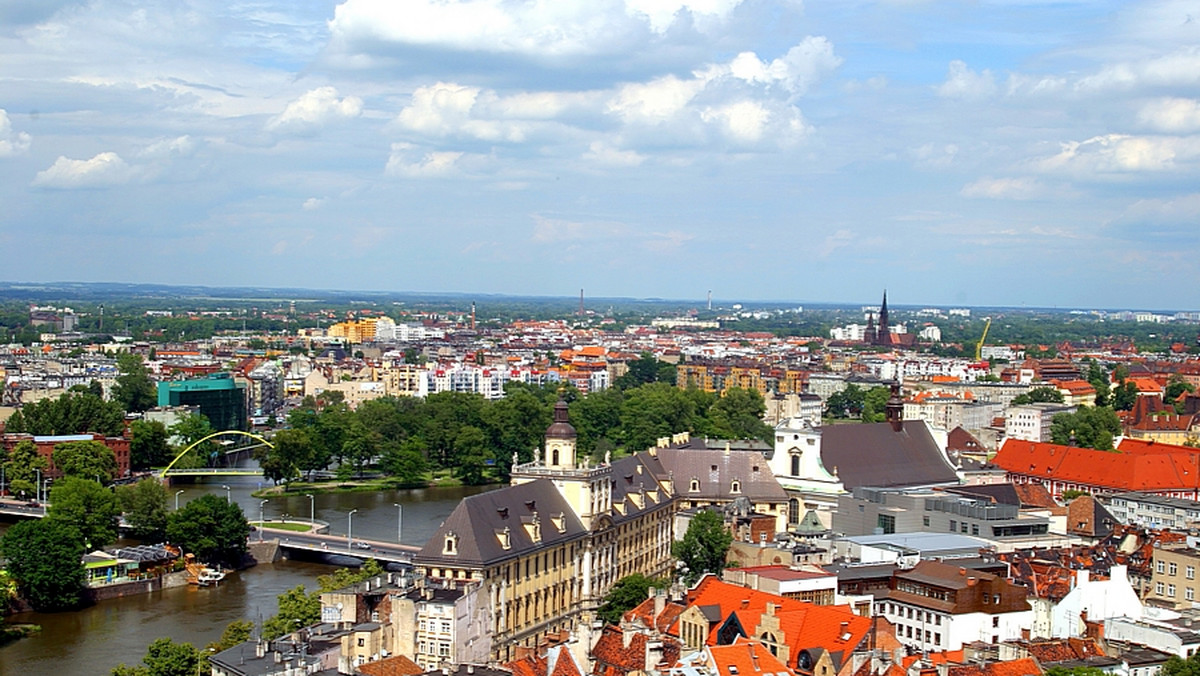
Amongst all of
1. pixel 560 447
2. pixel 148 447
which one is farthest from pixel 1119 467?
pixel 148 447

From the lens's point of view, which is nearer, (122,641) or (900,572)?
(900,572)

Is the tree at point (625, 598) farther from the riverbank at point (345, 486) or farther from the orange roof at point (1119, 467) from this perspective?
the riverbank at point (345, 486)

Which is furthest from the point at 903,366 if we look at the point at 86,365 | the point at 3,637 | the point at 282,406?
the point at 3,637

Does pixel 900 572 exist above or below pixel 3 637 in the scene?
above

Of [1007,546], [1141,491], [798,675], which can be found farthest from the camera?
[1141,491]

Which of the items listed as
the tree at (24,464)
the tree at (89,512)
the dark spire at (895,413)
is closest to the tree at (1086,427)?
the dark spire at (895,413)

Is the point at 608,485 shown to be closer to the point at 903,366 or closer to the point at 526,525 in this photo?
the point at 526,525

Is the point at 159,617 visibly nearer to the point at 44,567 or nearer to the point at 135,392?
the point at 44,567
